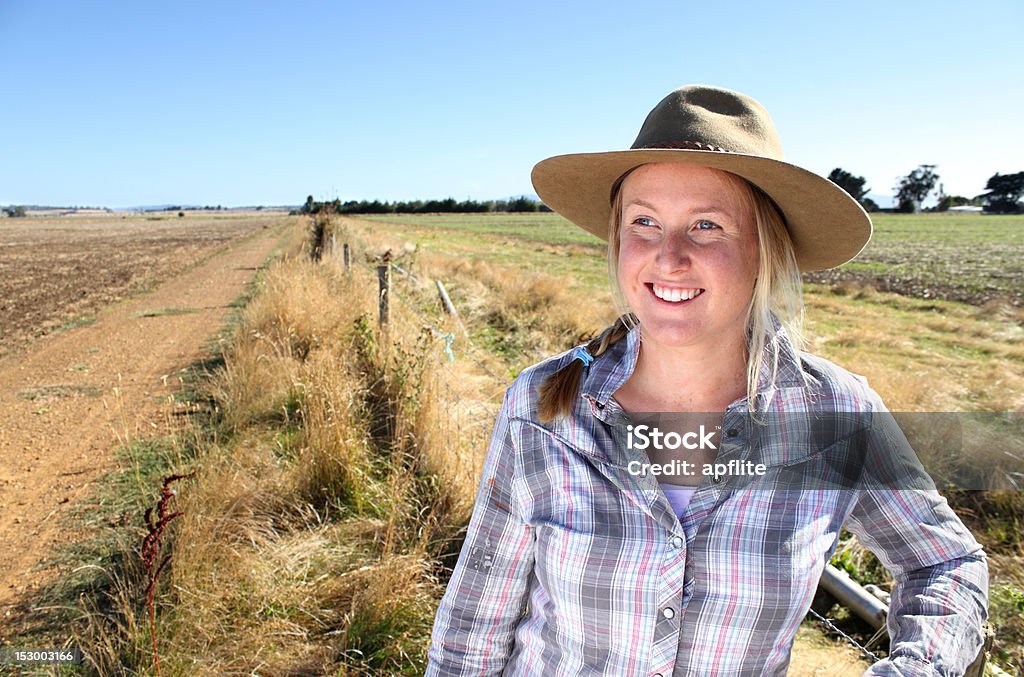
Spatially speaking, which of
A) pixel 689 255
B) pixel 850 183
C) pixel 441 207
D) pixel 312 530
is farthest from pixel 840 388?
pixel 441 207

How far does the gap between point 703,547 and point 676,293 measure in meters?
0.49

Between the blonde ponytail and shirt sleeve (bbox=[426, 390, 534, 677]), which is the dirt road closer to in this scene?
shirt sleeve (bbox=[426, 390, 534, 677])

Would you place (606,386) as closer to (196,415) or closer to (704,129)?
(704,129)

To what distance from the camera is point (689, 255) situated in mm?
1292

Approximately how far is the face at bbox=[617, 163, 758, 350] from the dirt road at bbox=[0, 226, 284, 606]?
7.23 feet

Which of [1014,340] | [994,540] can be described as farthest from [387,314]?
[1014,340]

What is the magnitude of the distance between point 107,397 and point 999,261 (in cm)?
2638

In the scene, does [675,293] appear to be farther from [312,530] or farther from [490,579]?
[312,530]

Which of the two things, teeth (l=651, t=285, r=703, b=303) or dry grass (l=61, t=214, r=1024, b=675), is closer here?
teeth (l=651, t=285, r=703, b=303)

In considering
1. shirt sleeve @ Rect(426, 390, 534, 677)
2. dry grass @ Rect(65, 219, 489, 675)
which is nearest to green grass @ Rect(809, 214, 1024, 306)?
dry grass @ Rect(65, 219, 489, 675)

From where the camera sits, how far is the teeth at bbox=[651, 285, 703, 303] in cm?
131

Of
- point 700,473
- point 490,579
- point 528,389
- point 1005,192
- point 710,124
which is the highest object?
point 1005,192

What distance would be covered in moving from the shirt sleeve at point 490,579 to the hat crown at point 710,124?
629mm

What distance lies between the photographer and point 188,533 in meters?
2.84
